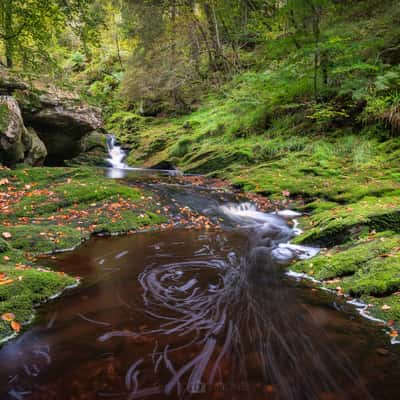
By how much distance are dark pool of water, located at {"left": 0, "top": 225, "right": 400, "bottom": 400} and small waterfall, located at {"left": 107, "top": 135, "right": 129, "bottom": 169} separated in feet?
39.1

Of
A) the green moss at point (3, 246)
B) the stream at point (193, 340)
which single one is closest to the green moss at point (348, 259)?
the stream at point (193, 340)

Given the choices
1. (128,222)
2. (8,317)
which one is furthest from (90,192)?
(8,317)

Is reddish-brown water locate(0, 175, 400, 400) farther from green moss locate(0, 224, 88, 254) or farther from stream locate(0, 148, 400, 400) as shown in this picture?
green moss locate(0, 224, 88, 254)

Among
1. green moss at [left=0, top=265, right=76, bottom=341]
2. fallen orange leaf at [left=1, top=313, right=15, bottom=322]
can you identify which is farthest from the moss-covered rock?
fallen orange leaf at [left=1, top=313, right=15, bottom=322]

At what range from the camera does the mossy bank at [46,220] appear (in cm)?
303

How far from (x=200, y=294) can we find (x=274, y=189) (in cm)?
575

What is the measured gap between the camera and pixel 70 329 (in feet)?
8.77

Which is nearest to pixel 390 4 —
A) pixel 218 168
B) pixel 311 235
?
pixel 218 168

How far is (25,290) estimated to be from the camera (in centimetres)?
300

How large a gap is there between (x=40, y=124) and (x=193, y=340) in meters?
10.3

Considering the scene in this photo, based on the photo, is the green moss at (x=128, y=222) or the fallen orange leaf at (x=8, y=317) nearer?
the fallen orange leaf at (x=8, y=317)

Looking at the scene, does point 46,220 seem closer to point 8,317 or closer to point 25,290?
point 25,290

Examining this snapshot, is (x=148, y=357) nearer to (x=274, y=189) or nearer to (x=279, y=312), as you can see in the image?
(x=279, y=312)

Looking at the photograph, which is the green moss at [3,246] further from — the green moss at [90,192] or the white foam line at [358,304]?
the white foam line at [358,304]
